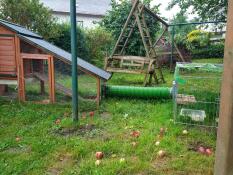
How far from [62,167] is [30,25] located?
1075cm

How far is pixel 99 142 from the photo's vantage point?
4527 mm

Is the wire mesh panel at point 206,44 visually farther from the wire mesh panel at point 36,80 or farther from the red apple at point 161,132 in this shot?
the red apple at point 161,132

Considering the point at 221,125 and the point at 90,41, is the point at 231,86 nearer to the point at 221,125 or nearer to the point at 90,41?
the point at 221,125

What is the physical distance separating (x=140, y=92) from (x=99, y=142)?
315 centimetres

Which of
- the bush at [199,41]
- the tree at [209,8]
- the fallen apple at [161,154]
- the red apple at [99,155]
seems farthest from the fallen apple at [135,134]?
the tree at [209,8]

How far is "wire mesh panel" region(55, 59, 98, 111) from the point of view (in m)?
6.89

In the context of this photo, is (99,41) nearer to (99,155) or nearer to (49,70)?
(49,70)

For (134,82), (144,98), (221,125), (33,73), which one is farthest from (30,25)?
(221,125)

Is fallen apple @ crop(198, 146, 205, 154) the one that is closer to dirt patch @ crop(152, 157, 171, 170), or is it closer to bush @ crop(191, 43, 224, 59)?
dirt patch @ crop(152, 157, 171, 170)

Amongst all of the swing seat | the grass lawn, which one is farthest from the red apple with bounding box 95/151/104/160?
the swing seat

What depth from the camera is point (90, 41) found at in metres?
16.0

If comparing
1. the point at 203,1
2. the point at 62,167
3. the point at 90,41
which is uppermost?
the point at 203,1

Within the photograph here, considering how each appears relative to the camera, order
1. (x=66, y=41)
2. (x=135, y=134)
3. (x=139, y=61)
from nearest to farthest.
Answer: (x=135, y=134) → (x=139, y=61) → (x=66, y=41)

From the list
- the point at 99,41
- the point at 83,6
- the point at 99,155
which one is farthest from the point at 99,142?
the point at 83,6
